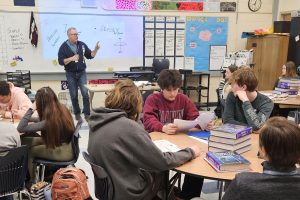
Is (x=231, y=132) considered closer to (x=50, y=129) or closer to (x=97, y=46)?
(x=50, y=129)

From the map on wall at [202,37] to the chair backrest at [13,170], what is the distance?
16.8ft

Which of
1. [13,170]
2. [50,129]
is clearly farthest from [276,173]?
[50,129]

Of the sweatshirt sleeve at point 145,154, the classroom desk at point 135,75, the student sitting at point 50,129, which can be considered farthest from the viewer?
the classroom desk at point 135,75

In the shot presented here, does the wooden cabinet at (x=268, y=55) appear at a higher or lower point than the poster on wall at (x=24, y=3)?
lower

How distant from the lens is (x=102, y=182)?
177 centimetres

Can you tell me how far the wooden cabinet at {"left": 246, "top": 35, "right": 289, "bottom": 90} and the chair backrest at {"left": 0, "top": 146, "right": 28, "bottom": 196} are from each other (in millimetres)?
5408

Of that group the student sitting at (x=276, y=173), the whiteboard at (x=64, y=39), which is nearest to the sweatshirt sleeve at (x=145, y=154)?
the student sitting at (x=276, y=173)

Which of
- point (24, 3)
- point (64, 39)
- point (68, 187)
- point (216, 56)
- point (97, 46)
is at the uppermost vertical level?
point (24, 3)

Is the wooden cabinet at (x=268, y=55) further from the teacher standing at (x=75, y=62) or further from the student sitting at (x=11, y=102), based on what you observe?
A: the student sitting at (x=11, y=102)

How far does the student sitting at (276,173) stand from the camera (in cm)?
119

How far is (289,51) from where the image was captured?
640 cm

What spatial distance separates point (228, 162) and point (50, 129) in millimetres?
1493

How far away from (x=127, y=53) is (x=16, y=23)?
2.17 m

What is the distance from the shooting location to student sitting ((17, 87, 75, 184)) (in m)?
2.58
